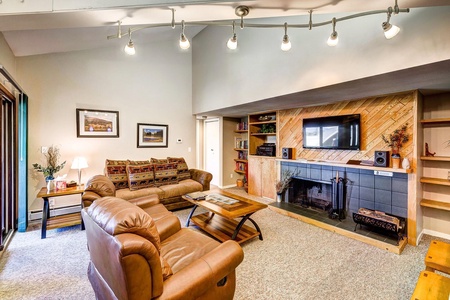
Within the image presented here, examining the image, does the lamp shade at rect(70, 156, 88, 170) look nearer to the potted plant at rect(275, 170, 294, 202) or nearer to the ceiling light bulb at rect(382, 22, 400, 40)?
the potted plant at rect(275, 170, 294, 202)

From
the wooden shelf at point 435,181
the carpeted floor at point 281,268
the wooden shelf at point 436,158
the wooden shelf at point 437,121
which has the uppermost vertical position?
the wooden shelf at point 437,121

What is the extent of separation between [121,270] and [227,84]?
152 inches

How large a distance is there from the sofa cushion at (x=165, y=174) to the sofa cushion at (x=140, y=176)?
4.2 inches

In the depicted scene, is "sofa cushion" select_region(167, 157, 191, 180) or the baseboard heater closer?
the baseboard heater

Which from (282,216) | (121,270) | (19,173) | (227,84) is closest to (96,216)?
(121,270)

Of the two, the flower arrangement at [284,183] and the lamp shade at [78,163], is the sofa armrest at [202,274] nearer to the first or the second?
the flower arrangement at [284,183]

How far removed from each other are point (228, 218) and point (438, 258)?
1907 mm

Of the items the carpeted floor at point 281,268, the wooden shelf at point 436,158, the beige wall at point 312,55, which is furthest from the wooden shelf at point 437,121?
the carpeted floor at point 281,268

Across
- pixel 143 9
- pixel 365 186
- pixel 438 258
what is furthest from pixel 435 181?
pixel 143 9

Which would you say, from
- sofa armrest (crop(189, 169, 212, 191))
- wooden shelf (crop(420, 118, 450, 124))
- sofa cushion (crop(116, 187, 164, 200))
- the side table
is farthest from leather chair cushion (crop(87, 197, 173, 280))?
wooden shelf (crop(420, 118, 450, 124))

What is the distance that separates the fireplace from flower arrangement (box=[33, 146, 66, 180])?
14.0ft

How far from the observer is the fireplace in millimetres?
3441

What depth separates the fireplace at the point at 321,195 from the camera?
11.3ft

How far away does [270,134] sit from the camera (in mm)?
4844
